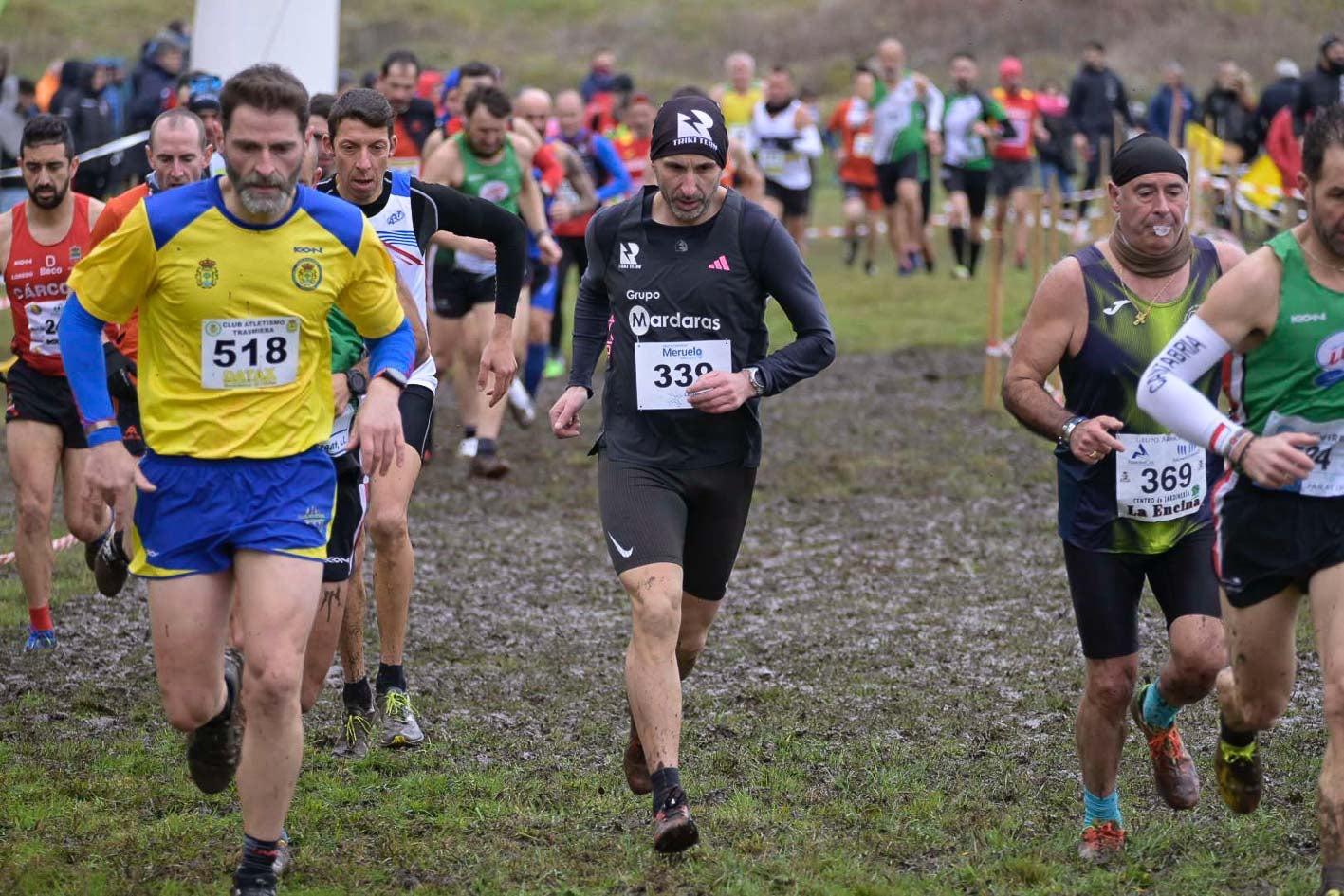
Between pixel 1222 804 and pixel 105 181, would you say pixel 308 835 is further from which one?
pixel 105 181

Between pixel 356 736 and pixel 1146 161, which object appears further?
pixel 356 736

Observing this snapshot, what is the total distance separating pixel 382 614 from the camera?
6535 millimetres

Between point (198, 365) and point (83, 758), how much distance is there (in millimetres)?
2258

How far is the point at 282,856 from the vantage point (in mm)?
5027

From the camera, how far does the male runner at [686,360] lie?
5.42 meters

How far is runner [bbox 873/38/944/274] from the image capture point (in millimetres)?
19875

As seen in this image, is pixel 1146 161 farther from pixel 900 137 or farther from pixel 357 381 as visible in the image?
pixel 900 137

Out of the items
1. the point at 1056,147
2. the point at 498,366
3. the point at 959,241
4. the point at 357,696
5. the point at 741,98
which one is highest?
the point at 741,98

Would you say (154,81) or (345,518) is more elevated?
(154,81)

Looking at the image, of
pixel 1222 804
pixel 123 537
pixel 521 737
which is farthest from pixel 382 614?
pixel 1222 804

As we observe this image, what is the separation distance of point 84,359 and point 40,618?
366 cm

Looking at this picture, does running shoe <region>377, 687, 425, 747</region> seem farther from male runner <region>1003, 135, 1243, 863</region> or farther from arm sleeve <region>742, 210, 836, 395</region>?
male runner <region>1003, 135, 1243, 863</region>

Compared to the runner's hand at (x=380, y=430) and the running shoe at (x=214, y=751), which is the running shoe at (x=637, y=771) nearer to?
the running shoe at (x=214, y=751)

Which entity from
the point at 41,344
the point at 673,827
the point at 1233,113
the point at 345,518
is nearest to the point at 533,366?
the point at 41,344
